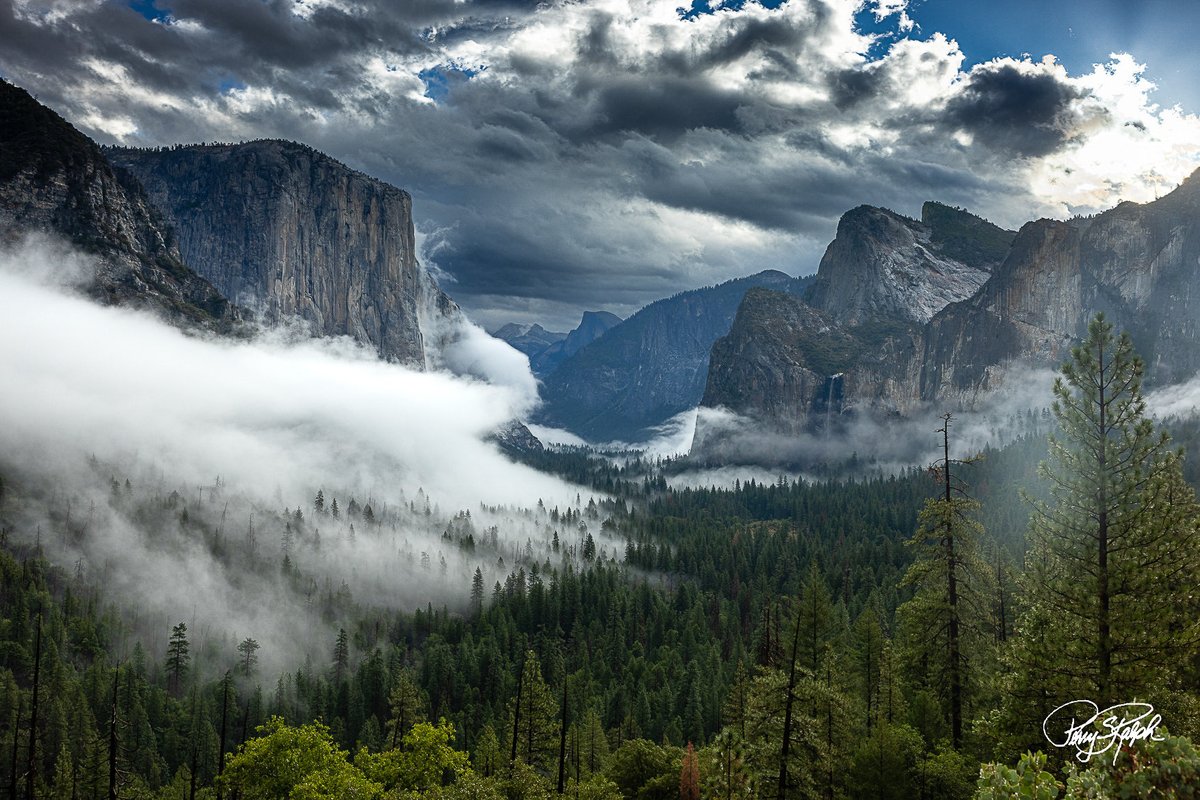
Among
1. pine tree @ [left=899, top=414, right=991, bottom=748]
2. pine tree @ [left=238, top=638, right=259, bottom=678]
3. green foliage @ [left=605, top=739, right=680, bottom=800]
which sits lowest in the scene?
Answer: pine tree @ [left=238, top=638, right=259, bottom=678]

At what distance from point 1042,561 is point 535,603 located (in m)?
143

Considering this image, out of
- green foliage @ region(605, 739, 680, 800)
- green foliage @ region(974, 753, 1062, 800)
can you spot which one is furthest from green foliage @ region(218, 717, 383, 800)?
green foliage @ region(974, 753, 1062, 800)

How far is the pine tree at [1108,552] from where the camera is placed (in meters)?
21.0

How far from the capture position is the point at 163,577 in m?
188

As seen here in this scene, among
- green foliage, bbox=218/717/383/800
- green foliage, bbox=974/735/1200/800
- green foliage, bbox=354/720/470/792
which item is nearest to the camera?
green foliage, bbox=974/735/1200/800

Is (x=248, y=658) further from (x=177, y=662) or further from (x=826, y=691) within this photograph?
(x=826, y=691)

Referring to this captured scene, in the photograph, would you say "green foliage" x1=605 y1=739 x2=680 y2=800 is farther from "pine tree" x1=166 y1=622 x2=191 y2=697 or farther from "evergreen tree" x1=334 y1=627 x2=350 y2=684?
"pine tree" x1=166 y1=622 x2=191 y2=697

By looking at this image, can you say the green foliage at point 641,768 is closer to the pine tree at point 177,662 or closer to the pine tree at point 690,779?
the pine tree at point 690,779

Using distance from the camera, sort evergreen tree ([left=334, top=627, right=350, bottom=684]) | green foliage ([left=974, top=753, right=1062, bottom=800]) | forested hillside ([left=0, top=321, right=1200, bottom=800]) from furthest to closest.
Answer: evergreen tree ([left=334, top=627, right=350, bottom=684]), forested hillside ([left=0, top=321, right=1200, bottom=800]), green foliage ([left=974, top=753, right=1062, bottom=800])
